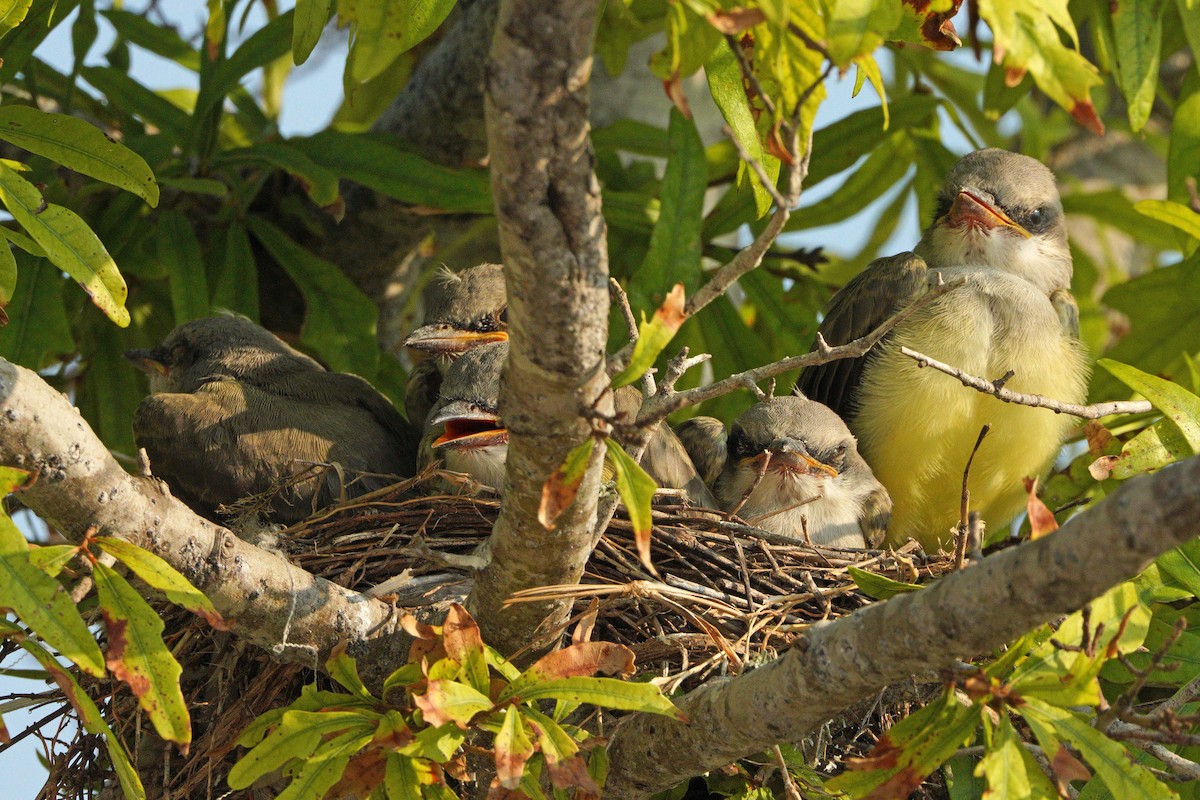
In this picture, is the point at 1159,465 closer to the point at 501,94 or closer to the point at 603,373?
the point at 603,373

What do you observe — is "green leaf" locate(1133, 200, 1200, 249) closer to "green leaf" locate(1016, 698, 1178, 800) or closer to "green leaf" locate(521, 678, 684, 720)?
"green leaf" locate(1016, 698, 1178, 800)

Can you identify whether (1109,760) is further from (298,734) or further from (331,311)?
(331,311)

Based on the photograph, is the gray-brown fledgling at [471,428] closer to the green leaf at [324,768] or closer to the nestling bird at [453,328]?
the nestling bird at [453,328]

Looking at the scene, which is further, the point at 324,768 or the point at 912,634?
the point at 324,768

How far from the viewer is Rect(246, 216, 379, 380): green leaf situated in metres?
5.56

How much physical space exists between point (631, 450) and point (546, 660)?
20.4 inches

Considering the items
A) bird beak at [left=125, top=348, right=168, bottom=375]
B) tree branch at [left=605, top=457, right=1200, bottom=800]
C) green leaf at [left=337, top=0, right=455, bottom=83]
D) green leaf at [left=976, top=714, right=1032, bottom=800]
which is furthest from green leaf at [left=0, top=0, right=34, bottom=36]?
green leaf at [left=976, top=714, right=1032, bottom=800]

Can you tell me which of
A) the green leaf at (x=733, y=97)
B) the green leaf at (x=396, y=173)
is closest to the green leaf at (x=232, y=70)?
the green leaf at (x=396, y=173)

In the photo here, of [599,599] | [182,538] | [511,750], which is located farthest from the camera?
[599,599]

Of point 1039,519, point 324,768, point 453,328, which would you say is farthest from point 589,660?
point 453,328

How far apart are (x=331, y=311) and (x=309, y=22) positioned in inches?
98.7

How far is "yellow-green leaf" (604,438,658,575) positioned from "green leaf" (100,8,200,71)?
4.40m

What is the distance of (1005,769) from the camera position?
2.66 m

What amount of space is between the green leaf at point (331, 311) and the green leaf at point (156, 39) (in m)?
1.07
